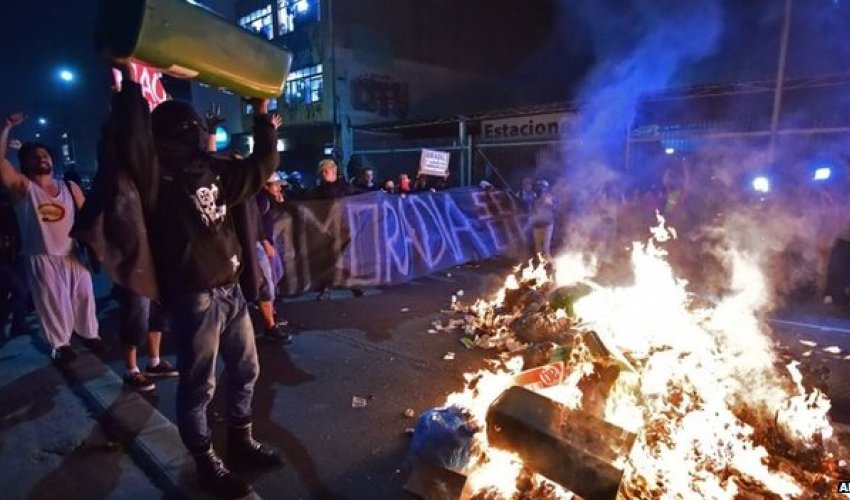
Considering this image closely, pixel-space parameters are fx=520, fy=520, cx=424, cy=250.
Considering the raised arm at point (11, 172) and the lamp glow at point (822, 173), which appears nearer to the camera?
the raised arm at point (11, 172)

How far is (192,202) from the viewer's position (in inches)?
110

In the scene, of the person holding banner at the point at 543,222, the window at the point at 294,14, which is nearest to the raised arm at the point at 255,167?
the person holding banner at the point at 543,222

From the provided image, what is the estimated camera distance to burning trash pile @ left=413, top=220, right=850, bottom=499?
2.73m

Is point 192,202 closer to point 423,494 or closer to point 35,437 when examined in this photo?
point 423,494

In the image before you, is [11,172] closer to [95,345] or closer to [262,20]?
[95,345]

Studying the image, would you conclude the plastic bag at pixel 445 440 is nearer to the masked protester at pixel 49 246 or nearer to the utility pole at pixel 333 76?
the masked protester at pixel 49 246

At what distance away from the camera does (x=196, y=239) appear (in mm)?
2797

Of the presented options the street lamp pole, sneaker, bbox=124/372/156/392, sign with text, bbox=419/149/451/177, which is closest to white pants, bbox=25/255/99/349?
sneaker, bbox=124/372/156/392

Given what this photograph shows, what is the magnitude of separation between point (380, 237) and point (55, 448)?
17.5 ft

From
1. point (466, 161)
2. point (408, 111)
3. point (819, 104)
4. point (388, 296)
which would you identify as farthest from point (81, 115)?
point (819, 104)

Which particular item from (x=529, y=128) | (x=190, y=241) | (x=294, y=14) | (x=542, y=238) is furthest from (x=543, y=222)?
(x=294, y=14)

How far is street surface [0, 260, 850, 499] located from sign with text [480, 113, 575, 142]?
34.5 feet

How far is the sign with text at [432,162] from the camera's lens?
1130 centimetres

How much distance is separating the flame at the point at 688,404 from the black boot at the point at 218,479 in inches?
51.4
